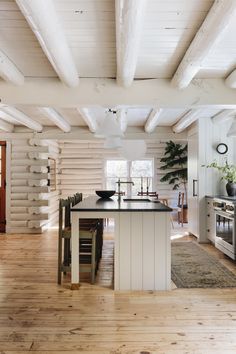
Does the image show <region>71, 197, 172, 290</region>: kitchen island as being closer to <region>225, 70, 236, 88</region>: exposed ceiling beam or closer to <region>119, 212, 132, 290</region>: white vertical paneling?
<region>119, 212, 132, 290</region>: white vertical paneling

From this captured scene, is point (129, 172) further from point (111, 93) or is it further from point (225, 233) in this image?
point (111, 93)

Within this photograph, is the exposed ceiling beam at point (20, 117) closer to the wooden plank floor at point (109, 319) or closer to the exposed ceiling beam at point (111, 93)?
the exposed ceiling beam at point (111, 93)

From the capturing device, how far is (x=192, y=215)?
6762 mm

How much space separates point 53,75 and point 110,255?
3.08m

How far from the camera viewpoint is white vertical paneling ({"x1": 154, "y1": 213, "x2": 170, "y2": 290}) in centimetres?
367

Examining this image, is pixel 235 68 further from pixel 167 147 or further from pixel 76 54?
pixel 167 147

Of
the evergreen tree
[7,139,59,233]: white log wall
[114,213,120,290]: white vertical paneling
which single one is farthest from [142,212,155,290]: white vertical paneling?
the evergreen tree

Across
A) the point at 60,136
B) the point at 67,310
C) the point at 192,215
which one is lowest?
the point at 67,310

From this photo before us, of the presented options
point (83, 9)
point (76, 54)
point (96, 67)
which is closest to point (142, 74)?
point (96, 67)

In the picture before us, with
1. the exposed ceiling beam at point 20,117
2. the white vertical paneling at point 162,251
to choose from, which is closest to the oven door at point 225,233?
the white vertical paneling at point 162,251

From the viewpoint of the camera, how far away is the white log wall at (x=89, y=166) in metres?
9.79

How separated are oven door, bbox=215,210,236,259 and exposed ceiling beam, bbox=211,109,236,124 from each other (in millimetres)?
1701

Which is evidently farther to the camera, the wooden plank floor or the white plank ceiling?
the wooden plank floor

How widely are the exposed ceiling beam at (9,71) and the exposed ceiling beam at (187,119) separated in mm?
3025
